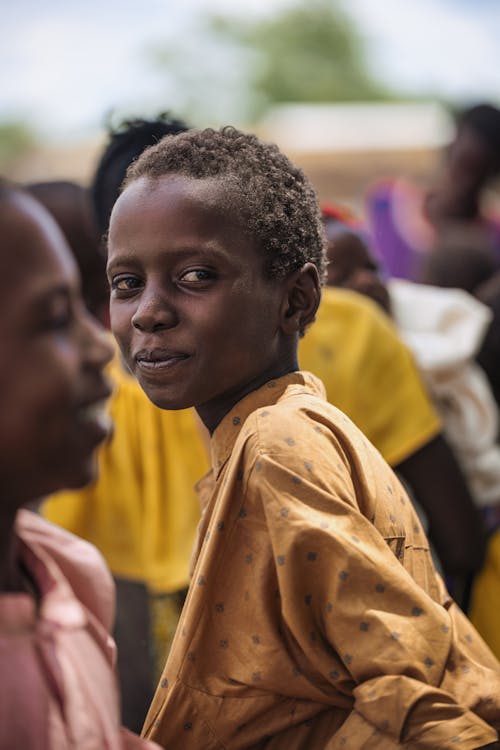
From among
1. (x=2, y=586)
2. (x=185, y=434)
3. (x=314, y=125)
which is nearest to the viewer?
(x=2, y=586)

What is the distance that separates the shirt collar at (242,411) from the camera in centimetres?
179

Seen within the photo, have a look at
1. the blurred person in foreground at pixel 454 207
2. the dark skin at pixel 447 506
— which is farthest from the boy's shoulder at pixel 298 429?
the blurred person in foreground at pixel 454 207

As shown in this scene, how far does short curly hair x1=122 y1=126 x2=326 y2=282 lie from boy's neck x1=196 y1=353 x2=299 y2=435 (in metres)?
0.16

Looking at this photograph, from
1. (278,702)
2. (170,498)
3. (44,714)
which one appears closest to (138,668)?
(170,498)

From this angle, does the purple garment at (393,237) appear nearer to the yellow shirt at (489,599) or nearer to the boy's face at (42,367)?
the yellow shirt at (489,599)

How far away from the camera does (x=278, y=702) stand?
1626 mm

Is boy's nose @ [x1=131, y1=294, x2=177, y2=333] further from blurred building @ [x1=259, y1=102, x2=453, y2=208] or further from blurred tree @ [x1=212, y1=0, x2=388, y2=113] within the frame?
blurred tree @ [x1=212, y1=0, x2=388, y2=113]

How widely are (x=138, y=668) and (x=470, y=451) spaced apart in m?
1.15

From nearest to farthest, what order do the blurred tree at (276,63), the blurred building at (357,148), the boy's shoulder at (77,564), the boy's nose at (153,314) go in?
the boy's shoulder at (77,564)
the boy's nose at (153,314)
the blurred building at (357,148)
the blurred tree at (276,63)

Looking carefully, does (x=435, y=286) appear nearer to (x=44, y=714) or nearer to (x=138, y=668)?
(x=138, y=668)

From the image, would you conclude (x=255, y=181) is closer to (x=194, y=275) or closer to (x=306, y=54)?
(x=194, y=275)

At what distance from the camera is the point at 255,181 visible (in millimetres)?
1827

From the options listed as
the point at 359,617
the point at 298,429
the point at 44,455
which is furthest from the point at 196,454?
the point at 44,455

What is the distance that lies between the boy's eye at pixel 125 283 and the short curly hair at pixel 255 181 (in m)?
0.17
